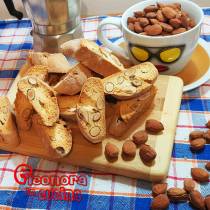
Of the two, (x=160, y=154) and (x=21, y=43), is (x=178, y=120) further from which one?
(x=21, y=43)

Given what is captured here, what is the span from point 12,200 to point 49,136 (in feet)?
0.42

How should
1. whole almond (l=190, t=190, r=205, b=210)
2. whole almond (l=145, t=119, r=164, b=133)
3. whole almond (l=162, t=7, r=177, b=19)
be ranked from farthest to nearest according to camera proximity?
whole almond (l=162, t=7, r=177, b=19) → whole almond (l=145, t=119, r=164, b=133) → whole almond (l=190, t=190, r=205, b=210)

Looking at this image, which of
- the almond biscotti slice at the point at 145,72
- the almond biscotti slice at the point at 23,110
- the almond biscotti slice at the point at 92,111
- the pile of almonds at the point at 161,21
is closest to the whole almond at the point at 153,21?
the pile of almonds at the point at 161,21

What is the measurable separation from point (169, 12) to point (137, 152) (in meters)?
0.33

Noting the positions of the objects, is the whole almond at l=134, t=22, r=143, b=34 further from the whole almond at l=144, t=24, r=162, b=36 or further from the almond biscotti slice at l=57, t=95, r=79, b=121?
the almond biscotti slice at l=57, t=95, r=79, b=121

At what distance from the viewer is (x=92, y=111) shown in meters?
0.63

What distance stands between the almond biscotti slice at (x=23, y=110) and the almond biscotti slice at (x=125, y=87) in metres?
0.15

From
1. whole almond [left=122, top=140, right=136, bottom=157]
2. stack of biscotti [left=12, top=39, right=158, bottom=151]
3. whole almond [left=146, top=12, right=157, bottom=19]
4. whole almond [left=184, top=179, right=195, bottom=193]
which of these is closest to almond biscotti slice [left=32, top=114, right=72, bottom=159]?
stack of biscotti [left=12, top=39, right=158, bottom=151]

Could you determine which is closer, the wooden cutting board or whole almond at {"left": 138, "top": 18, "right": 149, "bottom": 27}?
the wooden cutting board

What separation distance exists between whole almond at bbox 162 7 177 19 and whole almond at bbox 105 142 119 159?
32cm

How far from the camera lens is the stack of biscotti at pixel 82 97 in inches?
24.8

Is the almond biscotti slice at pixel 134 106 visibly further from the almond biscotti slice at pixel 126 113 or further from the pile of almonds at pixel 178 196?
the pile of almonds at pixel 178 196

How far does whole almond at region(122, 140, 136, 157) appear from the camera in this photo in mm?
613

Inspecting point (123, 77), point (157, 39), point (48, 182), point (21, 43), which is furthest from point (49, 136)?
point (21, 43)
